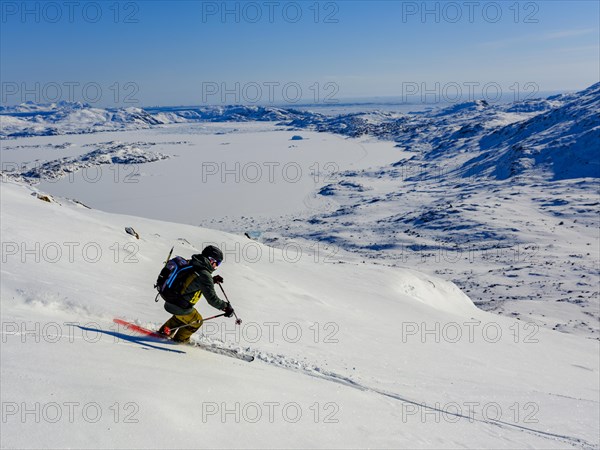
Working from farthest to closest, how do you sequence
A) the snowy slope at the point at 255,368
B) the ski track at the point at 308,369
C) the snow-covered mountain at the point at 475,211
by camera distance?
the snow-covered mountain at the point at 475,211 → the ski track at the point at 308,369 → the snowy slope at the point at 255,368

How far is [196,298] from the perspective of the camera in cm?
721

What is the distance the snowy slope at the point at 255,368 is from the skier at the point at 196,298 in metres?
0.40

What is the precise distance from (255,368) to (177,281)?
6.51 ft

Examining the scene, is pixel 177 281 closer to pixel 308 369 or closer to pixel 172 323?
pixel 172 323

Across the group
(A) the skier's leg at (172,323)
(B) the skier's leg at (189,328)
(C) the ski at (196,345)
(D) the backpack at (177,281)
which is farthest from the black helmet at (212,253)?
(C) the ski at (196,345)

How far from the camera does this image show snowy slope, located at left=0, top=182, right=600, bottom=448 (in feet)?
14.7

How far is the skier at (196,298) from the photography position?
22.5ft

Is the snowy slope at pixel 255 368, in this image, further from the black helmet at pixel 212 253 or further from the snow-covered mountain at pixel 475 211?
the snow-covered mountain at pixel 475 211

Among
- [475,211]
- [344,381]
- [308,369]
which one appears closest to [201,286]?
[308,369]

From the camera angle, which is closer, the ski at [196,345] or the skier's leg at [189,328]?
the skier's leg at [189,328]

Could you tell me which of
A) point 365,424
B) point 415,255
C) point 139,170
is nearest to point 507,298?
point 415,255

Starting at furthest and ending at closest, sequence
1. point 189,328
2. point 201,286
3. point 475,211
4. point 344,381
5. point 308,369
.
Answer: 1. point 475,211
2. point 308,369
3. point 344,381
4. point 189,328
5. point 201,286

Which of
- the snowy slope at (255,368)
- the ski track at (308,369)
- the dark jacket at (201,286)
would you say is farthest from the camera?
the ski track at (308,369)

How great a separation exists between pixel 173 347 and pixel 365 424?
3314mm
